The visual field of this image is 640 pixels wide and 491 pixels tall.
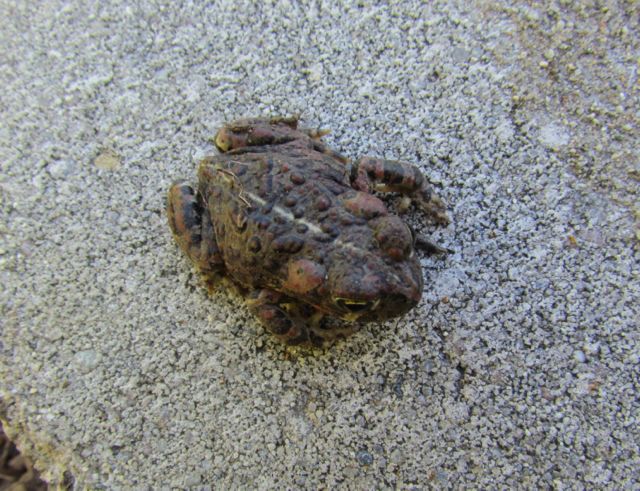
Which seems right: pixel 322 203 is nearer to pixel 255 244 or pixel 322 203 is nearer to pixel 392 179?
pixel 255 244

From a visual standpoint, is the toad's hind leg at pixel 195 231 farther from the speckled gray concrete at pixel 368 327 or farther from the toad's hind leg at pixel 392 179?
the toad's hind leg at pixel 392 179

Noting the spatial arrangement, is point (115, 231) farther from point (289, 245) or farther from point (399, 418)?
point (399, 418)

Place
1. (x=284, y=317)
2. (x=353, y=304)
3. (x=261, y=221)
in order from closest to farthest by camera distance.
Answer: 1. (x=353, y=304)
2. (x=261, y=221)
3. (x=284, y=317)

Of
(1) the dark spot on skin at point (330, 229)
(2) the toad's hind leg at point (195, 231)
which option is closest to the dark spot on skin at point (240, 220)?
(2) the toad's hind leg at point (195, 231)

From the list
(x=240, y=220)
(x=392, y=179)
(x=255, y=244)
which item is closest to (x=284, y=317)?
(x=255, y=244)

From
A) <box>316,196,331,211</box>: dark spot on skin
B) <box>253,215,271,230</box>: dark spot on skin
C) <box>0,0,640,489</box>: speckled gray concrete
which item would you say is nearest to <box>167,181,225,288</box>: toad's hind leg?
<box>0,0,640,489</box>: speckled gray concrete

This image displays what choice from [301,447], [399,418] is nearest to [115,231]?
[301,447]
